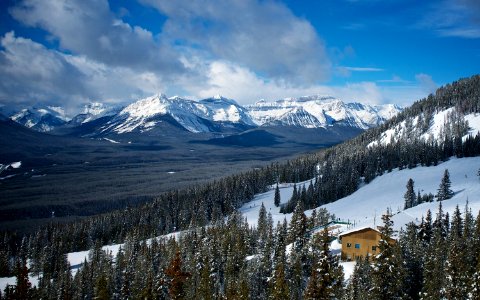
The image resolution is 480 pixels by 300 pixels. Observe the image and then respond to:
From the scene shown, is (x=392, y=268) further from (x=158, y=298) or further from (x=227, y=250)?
(x=227, y=250)

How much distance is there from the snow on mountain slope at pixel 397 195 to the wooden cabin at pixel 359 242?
119ft

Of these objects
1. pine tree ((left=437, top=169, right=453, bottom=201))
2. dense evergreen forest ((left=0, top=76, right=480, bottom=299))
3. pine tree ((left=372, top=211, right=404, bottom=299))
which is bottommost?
dense evergreen forest ((left=0, top=76, right=480, bottom=299))

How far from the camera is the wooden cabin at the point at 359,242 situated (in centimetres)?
7875

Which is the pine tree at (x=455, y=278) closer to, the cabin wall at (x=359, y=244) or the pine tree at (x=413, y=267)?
the pine tree at (x=413, y=267)

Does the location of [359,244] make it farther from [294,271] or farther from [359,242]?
[294,271]

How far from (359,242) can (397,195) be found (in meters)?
85.0

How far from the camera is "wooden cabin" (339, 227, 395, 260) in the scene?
78750 millimetres

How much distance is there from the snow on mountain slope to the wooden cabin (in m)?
36.2

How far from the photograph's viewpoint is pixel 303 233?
83.3m

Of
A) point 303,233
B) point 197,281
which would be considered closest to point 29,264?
point 197,281

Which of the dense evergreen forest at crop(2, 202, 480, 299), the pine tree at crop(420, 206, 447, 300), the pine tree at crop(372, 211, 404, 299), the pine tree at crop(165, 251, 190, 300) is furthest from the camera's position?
the pine tree at crop(420, 206, 447, 300)

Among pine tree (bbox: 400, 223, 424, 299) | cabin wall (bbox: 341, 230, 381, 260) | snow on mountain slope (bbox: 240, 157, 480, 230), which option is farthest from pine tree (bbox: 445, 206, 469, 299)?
snow on mountain slope (bbox: 240, 157, 480, 230)

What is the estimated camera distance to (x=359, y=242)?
80.1 meters

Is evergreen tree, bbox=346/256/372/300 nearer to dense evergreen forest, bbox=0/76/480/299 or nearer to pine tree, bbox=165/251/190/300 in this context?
dense evergreen forest, bbox=0/76/480/299
